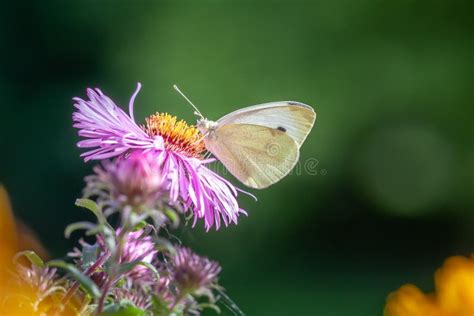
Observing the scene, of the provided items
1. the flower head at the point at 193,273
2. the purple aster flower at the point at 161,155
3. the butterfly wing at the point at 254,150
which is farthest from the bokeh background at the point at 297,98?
the flower head at the point at 193,273

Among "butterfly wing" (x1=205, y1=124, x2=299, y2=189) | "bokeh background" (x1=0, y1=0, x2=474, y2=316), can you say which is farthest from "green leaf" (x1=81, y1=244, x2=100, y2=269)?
"bokeh background" (x1=0, y1=0, x2=474, y2=316)

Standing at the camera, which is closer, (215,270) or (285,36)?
(215,270)

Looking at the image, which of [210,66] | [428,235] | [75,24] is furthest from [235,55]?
[428,235]

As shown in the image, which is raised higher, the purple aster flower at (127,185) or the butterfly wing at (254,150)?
the butterfly wing at (254,150)

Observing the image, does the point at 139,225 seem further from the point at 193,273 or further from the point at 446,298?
the point at 446,298

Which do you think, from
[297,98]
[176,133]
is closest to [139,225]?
[176,133]

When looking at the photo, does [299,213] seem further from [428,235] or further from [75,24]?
[75,24]

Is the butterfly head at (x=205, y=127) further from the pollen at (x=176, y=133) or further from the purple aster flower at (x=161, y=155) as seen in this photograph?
the purple aster flower at (x=161, y=155)
